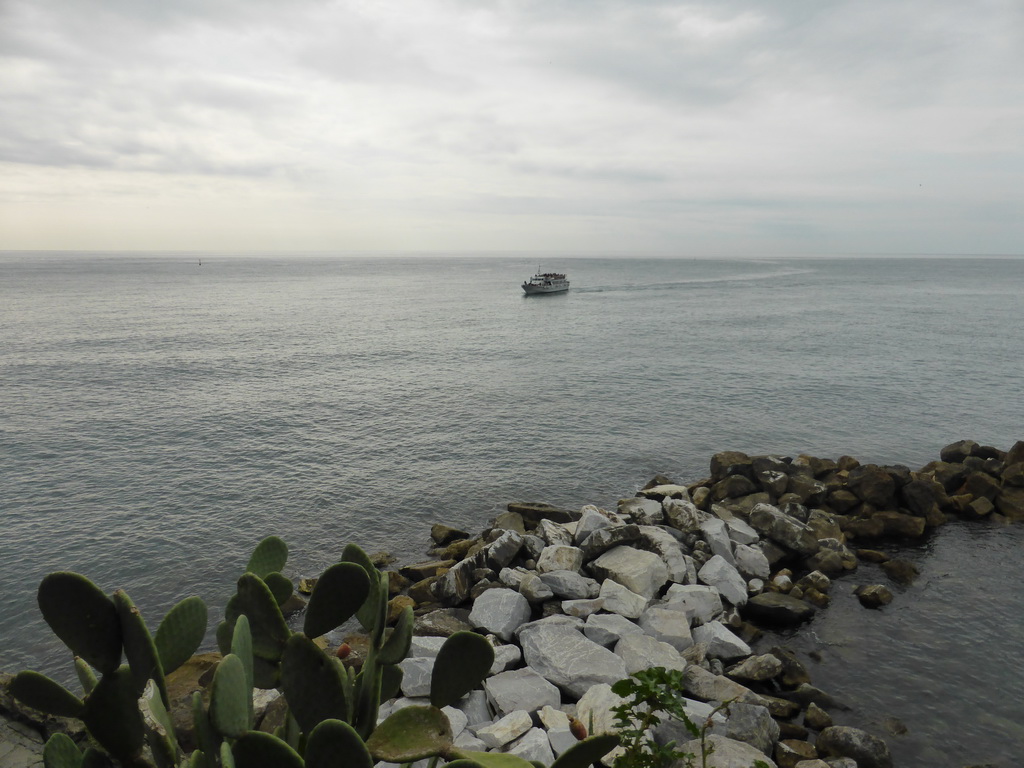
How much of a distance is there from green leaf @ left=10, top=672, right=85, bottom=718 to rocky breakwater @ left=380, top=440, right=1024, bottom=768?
20.7 feet

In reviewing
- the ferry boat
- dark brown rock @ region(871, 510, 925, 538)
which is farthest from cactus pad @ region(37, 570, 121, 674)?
the ferry boat

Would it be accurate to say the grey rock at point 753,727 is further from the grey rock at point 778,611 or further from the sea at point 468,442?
the grey rock at point 778,611

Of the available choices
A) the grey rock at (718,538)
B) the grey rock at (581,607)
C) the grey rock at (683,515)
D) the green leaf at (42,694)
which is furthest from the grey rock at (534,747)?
the grey rock at (683,515)

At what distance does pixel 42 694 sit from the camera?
3.64 metres

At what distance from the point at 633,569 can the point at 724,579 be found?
211 centimetres

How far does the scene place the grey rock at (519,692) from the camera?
32.5ft

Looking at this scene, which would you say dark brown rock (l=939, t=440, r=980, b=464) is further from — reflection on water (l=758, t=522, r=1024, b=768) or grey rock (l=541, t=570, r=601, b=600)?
grey rock (l=541, t=570, r=601, b=600)

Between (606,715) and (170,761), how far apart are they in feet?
23.5

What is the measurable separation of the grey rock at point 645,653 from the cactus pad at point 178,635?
8813 millimetres

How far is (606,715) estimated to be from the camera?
953 cm

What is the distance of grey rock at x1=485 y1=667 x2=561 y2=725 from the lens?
32.5 ft

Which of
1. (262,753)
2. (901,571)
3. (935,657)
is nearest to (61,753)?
(262,753)

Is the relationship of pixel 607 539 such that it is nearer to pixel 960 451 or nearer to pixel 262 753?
pixel 262 753

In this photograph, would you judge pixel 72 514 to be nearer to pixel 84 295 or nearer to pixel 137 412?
pixel 137 412
